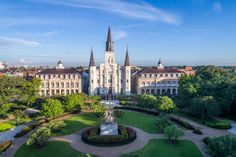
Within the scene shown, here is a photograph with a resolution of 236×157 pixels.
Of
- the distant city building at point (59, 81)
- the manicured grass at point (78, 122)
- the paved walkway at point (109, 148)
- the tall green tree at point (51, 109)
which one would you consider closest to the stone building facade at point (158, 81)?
the distant city building at point (59, 81)

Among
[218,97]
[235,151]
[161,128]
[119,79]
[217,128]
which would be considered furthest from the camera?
[119,79]

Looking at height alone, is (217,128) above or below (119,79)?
below

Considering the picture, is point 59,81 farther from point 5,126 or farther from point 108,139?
point 108,139

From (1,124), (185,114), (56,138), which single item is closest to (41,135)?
(56,138)

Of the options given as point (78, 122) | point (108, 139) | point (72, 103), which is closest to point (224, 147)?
point (108, 139)

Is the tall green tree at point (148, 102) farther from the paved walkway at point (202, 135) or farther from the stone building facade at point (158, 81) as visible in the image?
the stone building facade at point (158, 81)

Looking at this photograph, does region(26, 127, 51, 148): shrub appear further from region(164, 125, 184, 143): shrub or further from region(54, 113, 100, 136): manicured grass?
region(164, 125, 184, 143): shrub

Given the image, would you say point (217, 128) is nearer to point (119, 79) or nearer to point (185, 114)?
point (185, 114)

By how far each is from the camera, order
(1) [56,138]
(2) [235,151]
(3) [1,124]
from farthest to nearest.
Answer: (3) [1,124], (1) [56,138], (2) [235,151]
